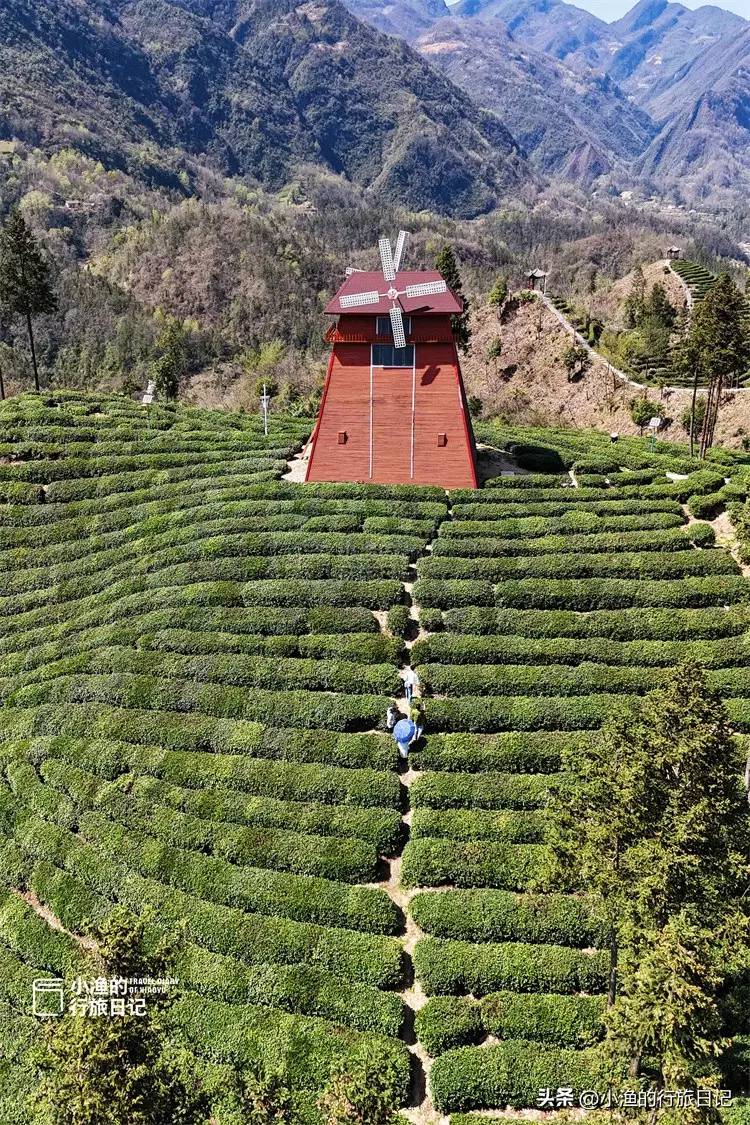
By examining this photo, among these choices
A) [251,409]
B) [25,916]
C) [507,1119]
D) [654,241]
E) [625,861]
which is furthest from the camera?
[654,241]

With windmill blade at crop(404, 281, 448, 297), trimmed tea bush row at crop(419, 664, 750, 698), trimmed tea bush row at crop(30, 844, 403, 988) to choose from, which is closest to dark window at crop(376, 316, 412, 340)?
windmill blade at crop(404, 281, 448, 297)

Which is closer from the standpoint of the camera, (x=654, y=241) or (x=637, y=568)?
(x=637, y=568)

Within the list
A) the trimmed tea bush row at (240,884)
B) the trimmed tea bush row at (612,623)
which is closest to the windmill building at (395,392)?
the trimmed tea bush row at (612,623)

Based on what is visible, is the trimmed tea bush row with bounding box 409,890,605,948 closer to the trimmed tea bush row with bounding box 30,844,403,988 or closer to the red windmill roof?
the trimmed tea bush row with bounding box 30,844,403,988

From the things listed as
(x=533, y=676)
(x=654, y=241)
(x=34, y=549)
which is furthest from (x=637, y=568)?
(x=654, y=241)

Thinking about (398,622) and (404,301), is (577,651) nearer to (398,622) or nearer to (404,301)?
(398,622)

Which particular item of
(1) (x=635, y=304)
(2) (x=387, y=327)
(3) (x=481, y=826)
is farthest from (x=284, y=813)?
(1) (x=635, y=304)

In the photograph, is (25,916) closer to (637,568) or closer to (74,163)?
(637,568)
